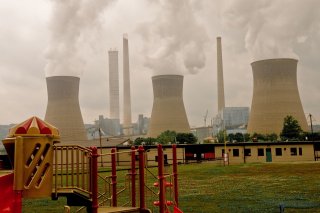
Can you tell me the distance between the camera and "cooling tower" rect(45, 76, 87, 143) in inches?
2677

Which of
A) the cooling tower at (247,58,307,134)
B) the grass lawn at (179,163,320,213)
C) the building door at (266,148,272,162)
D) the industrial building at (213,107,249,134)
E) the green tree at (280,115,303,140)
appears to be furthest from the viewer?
the industrial building at (213,107,249,134)

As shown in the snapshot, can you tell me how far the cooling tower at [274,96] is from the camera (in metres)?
61.2

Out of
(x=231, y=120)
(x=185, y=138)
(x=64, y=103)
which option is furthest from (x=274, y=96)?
(x=231, y=120)

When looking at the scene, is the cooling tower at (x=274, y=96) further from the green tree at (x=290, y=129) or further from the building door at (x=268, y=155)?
the building door at (x=268, y=155)

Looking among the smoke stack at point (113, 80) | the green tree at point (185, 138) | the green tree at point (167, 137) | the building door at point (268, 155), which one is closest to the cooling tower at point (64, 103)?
the green tree at point (167, 137)

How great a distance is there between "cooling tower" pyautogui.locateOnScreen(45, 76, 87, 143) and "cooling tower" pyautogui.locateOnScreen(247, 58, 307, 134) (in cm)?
2981

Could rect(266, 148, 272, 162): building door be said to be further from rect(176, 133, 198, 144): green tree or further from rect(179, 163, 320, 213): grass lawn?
rect(176, 133, 198, 144): green tree

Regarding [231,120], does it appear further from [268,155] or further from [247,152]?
[268,155]

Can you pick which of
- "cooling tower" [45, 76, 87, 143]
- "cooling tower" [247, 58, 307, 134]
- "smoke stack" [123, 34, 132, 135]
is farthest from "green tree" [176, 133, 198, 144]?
"smoke stack" [123, 34, 132, 135]

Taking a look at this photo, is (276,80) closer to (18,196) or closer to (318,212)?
(318,212)

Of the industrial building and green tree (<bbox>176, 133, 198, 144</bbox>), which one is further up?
the industrial building

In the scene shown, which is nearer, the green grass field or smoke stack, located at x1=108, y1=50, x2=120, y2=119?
the green grass field

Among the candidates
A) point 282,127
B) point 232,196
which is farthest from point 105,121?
point 232,196

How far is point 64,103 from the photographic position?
68500mm
